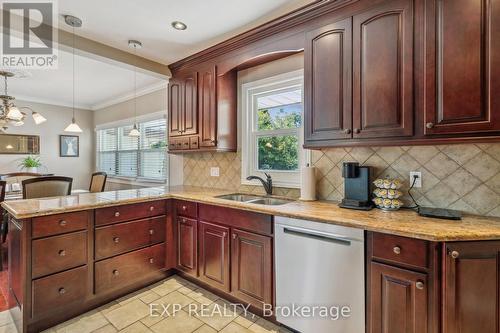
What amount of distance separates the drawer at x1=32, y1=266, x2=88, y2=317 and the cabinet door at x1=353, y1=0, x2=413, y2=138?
249cm

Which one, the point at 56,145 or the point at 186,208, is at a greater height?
the point at 56,145

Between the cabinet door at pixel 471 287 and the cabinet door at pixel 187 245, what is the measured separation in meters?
1.98

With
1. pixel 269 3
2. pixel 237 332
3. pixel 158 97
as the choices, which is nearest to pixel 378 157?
pixel 269 3

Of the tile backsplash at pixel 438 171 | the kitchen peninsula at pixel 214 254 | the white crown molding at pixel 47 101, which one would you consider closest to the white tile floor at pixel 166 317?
the kitchen peninsula at pixel 214 254

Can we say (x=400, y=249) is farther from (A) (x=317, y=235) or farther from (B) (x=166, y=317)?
(B) (x=166, y=317)

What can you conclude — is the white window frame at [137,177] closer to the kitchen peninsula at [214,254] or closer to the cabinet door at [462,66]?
the kitchen peninsula at [214,254]

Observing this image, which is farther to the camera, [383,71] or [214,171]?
[214,171]

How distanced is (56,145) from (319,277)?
6.32 metres

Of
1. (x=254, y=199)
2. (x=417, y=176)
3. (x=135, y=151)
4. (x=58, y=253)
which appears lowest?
(x=58, y=253)

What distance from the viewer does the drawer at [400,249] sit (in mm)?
1312

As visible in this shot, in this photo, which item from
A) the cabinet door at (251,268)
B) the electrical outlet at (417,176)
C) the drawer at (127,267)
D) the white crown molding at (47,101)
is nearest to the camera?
the electrical outlet at (417,176)

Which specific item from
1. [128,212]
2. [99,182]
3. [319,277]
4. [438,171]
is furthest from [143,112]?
[438,171]

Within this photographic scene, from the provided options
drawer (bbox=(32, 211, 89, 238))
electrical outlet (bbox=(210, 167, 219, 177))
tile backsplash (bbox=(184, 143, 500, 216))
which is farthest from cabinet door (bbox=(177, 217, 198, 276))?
tile backsplash (bbox=(184, 143, 500, 216))

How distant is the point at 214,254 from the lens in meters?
2.30
